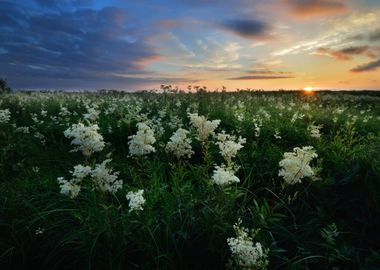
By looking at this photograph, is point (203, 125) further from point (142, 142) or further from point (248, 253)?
point (248, 253)

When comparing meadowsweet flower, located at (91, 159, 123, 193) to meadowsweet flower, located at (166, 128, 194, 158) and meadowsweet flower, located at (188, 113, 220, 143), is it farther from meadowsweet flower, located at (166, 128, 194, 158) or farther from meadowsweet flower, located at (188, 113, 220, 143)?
meadowsweet flower, located at (188, 113, 220, 143)

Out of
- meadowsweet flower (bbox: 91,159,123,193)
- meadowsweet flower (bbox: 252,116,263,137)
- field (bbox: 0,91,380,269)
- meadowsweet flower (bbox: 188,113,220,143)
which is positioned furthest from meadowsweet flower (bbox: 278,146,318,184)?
meadowsweet flower (bbox: 252,116,263,137)

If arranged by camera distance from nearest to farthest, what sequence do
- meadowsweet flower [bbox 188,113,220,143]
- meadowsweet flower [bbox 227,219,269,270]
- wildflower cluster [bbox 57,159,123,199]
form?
1. meadowsweet flower [bbox 227,219,269,270]
2. wildflower cluster [bbox 57,159,123,199]
3. meadowsweet flower [bbox 188,113,220,143]

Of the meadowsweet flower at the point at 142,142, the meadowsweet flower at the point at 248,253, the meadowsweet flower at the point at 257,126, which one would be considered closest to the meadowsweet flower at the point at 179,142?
the meadowsweet flower at the point at 142,142

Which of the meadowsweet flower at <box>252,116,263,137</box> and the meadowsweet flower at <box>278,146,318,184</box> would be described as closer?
the meadowsweet flower at <box>278,146,318,184</box>

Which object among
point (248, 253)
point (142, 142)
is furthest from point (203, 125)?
point (248, 253)

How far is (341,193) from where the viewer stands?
5.96 m

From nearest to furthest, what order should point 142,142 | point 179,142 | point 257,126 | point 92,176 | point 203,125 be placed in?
point 92,176
point 142,142
point 179,142
point 203,125
point 257,126

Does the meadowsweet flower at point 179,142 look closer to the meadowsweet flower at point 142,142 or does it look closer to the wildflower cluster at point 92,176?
the meadowsweet flower at point 142,142

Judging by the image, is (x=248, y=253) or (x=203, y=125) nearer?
(x=248, y=253)

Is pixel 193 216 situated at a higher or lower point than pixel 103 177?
lower

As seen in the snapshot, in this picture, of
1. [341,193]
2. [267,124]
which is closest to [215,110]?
[267,124]

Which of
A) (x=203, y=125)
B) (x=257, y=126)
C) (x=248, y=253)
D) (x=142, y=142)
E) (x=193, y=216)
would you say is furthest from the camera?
→ (x=257, y=126)

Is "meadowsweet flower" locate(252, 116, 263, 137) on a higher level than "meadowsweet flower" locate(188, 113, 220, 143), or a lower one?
lower
